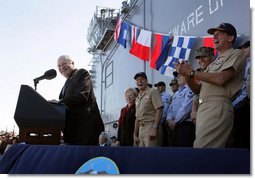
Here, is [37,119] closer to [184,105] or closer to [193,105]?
[193,105]

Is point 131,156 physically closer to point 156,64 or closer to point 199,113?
point 199,113

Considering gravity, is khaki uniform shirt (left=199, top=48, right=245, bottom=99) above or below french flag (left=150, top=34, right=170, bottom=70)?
below

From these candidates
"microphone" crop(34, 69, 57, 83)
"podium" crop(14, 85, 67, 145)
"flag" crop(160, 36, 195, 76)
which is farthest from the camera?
"flag" crop(160, 36, 195, 76)

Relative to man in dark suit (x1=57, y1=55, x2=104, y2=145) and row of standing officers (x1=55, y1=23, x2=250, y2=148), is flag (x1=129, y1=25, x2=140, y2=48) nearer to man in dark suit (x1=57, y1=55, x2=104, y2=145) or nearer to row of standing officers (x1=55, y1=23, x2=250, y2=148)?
row of standing officers (x1=55, y1=23, x2=250, y2=148)


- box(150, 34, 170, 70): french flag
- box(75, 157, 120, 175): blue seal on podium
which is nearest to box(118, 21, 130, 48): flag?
box(150, 34, 170, 70): french flag

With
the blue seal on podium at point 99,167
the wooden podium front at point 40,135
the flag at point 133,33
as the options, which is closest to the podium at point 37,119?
the wooden podium front at point 40,135

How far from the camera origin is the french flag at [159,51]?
14.2 ft

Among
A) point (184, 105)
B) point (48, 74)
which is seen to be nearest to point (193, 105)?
point (184, 105)

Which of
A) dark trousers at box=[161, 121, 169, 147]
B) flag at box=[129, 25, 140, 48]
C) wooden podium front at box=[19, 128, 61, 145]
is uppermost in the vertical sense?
flag at box=[129, 25, 140, 48]

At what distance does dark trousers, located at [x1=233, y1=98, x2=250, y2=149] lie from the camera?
1997 millimetres

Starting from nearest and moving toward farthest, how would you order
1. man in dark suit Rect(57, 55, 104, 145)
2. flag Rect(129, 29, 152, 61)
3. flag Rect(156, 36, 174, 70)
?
man in dark suit Rect(57, 55, 104, 145) → flag Rect(156, 36, 174, 70) → flag Rect(129, 29, 152, 61)

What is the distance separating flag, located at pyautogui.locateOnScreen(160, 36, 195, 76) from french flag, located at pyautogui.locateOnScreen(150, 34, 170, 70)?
0.14 metres

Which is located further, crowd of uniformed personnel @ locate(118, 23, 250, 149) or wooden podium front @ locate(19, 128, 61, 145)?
wooden podium front @ locate(19, 128, 61, 145)

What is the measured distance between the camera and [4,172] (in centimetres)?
142
